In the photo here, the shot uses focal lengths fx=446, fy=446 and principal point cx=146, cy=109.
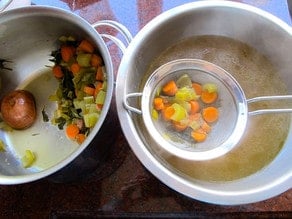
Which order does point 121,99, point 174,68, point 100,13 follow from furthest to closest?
1. point 100,13
2. point 174,68
3. point 121,99

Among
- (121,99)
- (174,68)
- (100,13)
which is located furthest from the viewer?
(100,13)

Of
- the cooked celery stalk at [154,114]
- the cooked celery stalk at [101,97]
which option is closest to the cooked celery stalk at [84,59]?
the cooked celery stalk at [101,97]

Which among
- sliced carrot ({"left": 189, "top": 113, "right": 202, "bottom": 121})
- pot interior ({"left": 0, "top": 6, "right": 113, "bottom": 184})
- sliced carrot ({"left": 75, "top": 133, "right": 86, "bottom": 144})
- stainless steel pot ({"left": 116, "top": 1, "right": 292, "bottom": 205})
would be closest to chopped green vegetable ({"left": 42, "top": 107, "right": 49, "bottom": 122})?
pot interior ({"left": 0, "top": 6, "right": 113, "bottom": 184})

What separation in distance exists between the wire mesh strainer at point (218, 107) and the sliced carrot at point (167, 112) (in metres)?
0.01

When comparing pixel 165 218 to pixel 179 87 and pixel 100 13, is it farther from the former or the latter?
pixel 100 13

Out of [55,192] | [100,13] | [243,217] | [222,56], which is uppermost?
[100,13]

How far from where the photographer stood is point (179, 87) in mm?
1009

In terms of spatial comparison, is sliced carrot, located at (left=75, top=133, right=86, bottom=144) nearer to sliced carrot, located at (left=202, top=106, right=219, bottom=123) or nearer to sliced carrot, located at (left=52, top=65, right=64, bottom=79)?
sliced carrot, located at (left=52, top=65, right=64, bottom=79)

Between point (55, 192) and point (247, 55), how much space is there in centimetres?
56

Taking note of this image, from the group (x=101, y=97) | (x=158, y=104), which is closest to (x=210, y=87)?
(x=158, y=104)

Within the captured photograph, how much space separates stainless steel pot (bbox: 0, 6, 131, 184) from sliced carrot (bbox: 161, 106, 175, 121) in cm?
16

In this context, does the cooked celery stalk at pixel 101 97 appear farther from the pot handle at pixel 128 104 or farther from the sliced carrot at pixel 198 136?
the sliced carrot at pixel 198 136

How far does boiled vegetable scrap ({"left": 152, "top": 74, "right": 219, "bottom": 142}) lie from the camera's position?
97 cm

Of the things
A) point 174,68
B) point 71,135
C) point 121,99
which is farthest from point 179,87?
point 71,135
